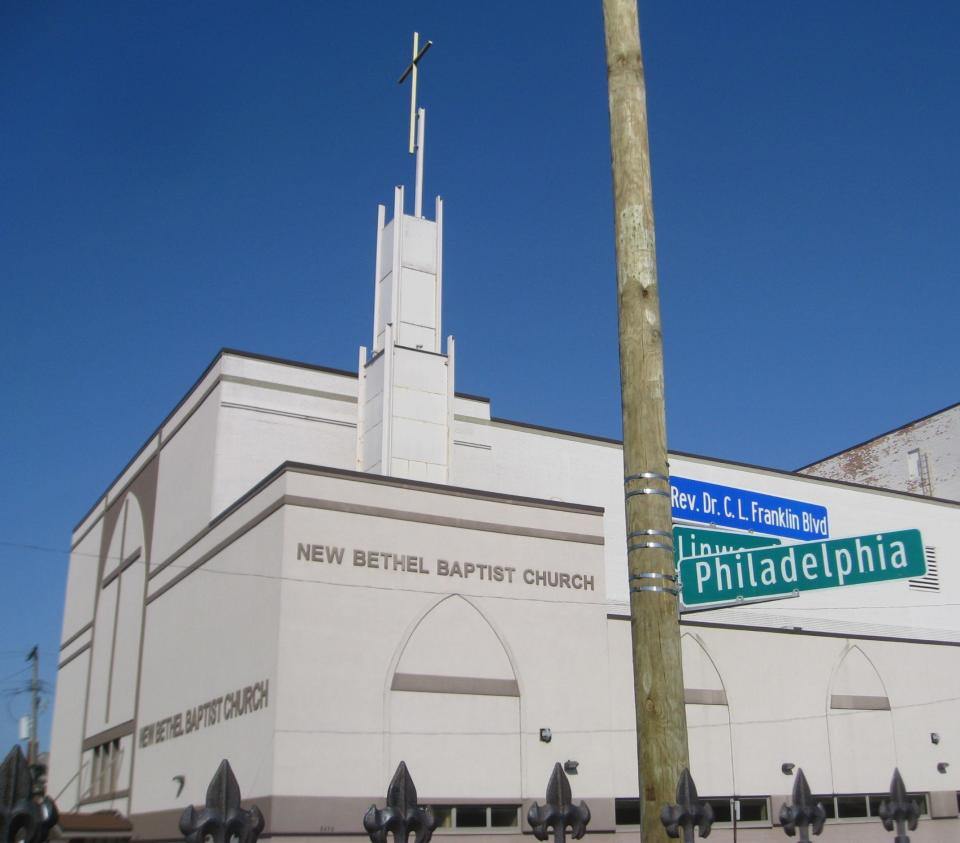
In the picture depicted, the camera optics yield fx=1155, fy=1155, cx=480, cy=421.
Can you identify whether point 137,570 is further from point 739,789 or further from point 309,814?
point 739,789

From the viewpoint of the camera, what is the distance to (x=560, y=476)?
2917cm

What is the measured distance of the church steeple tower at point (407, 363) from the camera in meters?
23.6

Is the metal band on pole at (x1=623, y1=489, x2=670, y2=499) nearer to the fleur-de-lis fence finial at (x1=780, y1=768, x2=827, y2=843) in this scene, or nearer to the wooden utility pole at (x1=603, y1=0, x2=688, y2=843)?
the wooden utility pole at (x1=603, y1=0, x2=688, y2=843)

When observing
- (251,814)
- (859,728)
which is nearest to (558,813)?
(251,814)

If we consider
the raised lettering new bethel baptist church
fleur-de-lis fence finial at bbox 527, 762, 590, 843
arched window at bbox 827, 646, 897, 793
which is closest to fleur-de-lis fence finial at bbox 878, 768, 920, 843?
fleur-de-lis fence finial at bbox 527, 762, 590, 843

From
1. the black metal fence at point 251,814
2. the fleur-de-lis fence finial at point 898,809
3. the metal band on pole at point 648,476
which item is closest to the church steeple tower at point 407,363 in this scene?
the fleur-de-lis fence finial at point 898,809

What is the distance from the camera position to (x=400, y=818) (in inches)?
243

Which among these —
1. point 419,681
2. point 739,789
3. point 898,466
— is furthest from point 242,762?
point 898,466

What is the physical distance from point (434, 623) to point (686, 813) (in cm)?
1418

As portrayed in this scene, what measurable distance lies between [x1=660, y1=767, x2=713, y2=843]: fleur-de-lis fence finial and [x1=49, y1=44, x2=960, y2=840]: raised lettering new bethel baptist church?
7.64 m

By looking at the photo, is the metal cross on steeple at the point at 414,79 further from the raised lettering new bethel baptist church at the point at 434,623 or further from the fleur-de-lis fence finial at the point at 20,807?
the fleur-de-lis fence finial at the point at 20,807

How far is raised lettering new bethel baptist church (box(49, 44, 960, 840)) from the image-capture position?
18.7 meters

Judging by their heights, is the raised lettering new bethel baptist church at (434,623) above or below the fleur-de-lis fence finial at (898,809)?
above

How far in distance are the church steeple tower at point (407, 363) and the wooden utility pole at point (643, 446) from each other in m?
16.4
